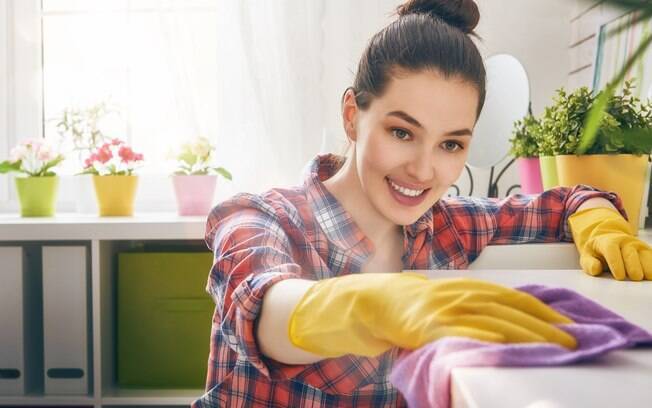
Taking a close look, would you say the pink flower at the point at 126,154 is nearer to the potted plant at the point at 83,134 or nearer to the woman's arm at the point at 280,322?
the potted plant at the point at 83,134

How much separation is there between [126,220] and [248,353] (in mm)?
1449

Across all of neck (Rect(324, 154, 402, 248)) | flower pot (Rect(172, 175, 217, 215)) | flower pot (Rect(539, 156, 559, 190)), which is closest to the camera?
neck (Rect(324, 154, 402, 248))

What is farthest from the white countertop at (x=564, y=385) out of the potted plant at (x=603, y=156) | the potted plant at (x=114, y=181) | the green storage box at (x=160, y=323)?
the potted plant at (x=114, y=181)

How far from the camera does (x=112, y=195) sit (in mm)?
2309

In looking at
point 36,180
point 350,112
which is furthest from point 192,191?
point 350,112

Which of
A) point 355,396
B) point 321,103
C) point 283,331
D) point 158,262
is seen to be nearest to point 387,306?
point 283,331

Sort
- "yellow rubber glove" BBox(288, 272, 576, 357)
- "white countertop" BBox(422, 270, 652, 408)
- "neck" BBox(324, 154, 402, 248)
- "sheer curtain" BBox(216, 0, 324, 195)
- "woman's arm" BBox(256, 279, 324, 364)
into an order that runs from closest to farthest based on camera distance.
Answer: "white countertop" BBox(422, 270, 652, 408)
"yellow rubber glove" BBox(288, 272, 576, 357)
"woman's arm" BBox(256, 279, 324, 364)
"neck" BBox(324, 154, 402, 248)
"sheer curtain" BBox(216, 0, 324, 195)

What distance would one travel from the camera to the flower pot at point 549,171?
1.65m

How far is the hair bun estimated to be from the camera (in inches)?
53.6

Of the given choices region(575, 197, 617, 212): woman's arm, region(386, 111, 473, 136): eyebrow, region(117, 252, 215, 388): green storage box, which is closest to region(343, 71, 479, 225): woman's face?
region(386, 111, 473, 136): eyebrow

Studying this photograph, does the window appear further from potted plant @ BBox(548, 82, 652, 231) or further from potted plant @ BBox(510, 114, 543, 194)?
potted plant @ BBox(548, 82, 652, 231)

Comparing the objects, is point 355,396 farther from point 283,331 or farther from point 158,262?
point 158,262

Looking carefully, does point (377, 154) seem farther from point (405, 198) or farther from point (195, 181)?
point (195, 181)

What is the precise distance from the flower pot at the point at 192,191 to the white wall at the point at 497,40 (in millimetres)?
427
